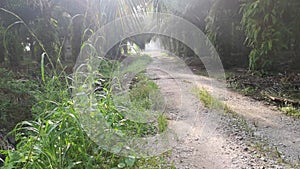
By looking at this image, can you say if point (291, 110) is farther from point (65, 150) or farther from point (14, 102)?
point (14, 102)

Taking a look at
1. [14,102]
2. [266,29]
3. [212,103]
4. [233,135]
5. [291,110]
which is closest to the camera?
[233,135]

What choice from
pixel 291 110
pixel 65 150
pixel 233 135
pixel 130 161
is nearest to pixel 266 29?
pixel 291 110

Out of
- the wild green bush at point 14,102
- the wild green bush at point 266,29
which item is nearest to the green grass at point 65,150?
the wild green bush at point 14,102

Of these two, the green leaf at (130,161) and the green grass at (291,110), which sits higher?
the green leaf at (130,161)

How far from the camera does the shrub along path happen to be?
1977mm

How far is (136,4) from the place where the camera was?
358 centimetres

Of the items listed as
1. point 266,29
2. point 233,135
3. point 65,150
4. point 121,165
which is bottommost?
point 233,135

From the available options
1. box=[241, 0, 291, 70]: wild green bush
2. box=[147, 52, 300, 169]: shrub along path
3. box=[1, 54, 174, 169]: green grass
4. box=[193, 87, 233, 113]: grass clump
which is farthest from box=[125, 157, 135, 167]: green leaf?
box=[241, 0, 291, 70]: wild green bush

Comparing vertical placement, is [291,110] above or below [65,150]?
below

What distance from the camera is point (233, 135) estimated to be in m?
2.51

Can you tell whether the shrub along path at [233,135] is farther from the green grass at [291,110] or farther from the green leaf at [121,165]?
the green leaf at [121,165]

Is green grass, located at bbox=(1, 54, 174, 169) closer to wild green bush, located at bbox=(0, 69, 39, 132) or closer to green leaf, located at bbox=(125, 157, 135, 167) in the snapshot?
green leaf, located at bbox=(125, 157, 135, 167)

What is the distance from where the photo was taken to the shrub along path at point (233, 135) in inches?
77.8

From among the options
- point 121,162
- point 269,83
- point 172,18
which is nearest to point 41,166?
point 121,162
